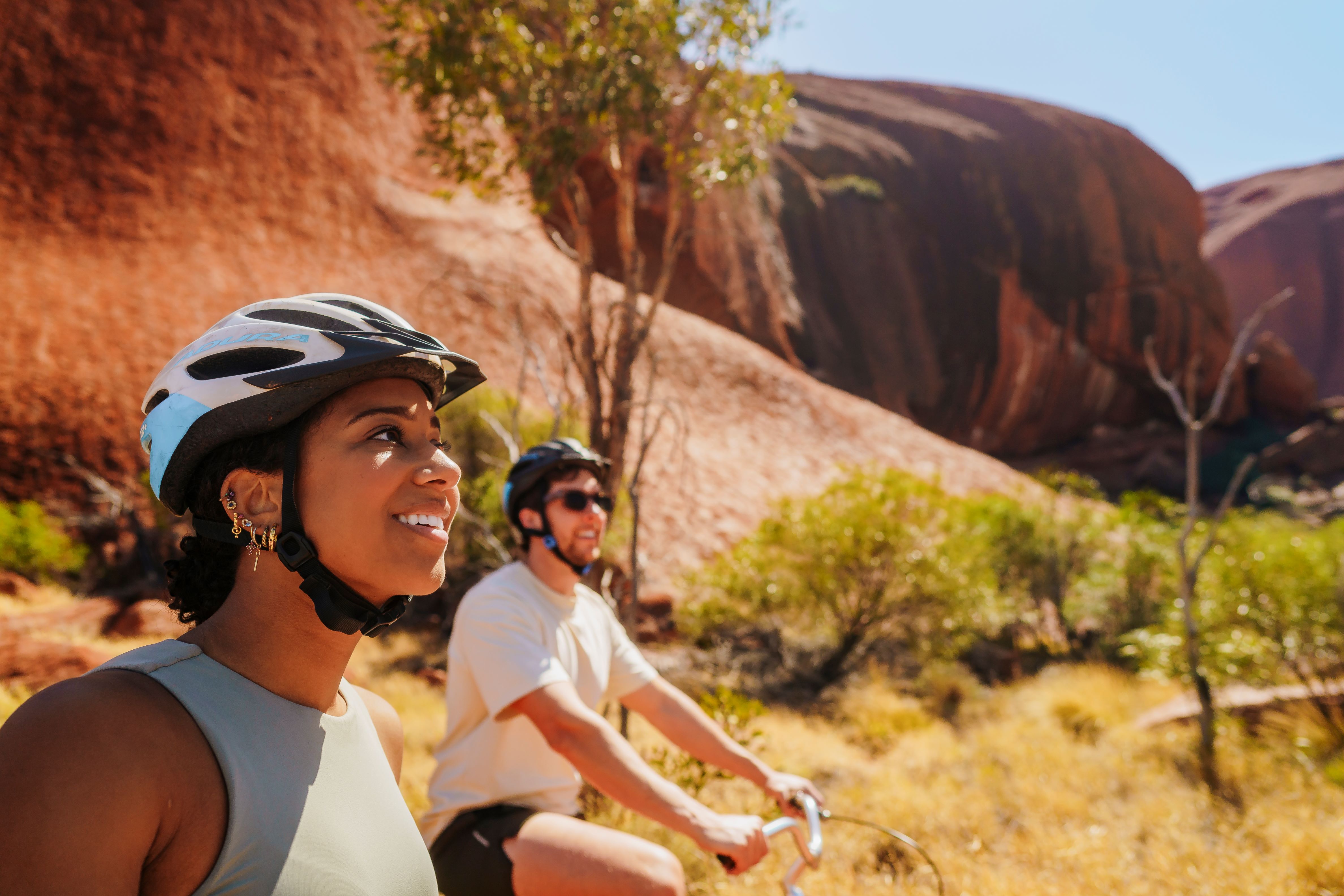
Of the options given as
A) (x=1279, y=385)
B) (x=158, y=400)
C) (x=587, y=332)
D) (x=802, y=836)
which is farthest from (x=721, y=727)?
(x=1279, y=385)

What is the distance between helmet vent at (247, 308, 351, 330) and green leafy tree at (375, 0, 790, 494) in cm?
401

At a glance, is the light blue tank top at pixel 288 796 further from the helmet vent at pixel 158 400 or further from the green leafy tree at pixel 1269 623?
the green leafy tree at pixel 1269 623

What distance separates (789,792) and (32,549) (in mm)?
14198

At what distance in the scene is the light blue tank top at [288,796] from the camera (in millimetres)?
1120

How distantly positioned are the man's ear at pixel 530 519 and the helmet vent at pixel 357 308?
1629mm

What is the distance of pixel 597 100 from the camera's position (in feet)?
19.6

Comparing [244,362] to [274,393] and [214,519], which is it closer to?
[274,393]

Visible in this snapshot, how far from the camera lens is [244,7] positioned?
2048cm

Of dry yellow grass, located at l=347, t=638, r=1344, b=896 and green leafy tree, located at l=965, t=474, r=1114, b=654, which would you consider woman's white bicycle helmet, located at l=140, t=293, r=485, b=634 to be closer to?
dry yellow grass, located at l=347, t=638, r=1344, b=896

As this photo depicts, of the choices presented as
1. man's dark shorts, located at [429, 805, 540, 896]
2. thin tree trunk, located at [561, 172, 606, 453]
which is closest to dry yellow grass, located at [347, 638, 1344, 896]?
man's dark shorts, located at [429, 805, 540, 896]

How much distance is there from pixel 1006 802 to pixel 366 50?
7077 millimetres

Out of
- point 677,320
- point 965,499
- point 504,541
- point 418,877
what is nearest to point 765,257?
point 677,320

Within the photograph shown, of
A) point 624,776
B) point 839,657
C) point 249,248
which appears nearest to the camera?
point 624,776

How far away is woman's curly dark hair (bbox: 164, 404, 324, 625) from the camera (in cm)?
134
